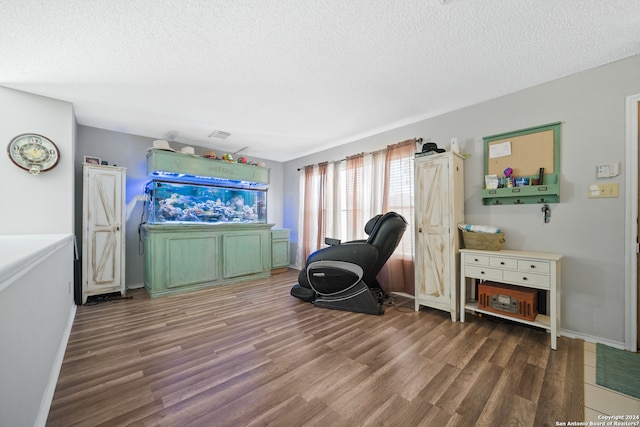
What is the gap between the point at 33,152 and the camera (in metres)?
2.61

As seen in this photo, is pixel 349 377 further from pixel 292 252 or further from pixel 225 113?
pixel 292 252

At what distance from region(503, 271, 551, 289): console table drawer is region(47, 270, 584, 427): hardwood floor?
1.64 feet

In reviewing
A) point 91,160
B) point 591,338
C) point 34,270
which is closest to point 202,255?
point 91,160

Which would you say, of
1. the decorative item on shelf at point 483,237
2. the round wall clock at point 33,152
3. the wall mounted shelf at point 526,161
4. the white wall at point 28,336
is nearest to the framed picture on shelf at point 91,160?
the round wall clock at point 33,152

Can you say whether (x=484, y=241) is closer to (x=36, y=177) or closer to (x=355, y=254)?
(x=355, y=254)

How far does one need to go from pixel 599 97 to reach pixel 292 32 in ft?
8.78

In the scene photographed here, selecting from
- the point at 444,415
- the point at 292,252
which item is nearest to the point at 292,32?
the point at 444,415

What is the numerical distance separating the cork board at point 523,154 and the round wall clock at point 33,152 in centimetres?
478

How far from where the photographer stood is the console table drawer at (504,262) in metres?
2.26

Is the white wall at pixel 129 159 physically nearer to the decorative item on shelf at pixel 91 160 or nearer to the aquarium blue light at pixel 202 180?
the aquarium blue light at pixel 202 180

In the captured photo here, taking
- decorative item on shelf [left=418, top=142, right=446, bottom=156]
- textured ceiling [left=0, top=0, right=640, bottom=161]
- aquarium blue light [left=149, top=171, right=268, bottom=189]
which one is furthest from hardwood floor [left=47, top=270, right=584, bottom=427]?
textured ceiling [left=0, top=0, right=640, bottom=161]

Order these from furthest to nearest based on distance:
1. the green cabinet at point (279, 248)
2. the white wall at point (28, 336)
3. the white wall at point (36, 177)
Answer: the green cabinet at point (279, 248), the white wall at point (36, 177), the white wall at point (28, 336)

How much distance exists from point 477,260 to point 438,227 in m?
0.49

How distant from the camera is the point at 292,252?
5523mm
